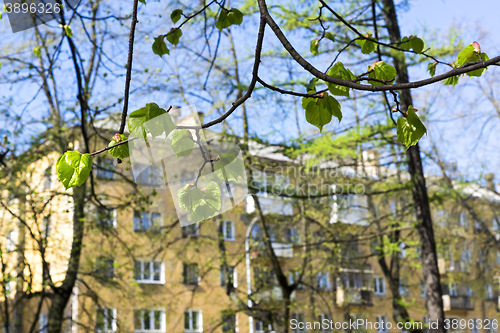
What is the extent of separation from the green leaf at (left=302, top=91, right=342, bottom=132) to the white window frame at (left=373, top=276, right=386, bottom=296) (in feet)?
80.6

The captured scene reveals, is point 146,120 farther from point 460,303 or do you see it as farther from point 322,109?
point 460,303

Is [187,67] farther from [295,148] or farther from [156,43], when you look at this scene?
[156,43]

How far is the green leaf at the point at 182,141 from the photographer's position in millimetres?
1246

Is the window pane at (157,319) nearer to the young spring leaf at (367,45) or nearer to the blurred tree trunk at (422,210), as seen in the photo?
the blurred tree trunk at (422,210)

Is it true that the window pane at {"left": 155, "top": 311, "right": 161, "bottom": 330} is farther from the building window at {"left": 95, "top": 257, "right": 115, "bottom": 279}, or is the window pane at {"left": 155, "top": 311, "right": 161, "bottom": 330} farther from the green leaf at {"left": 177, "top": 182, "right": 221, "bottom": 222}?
the green leaf at {"left": 177, "top": 182, "right": 221, "bottom": 222}

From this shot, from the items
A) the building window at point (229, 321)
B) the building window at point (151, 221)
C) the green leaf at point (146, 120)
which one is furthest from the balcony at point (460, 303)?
the green leaf at point (146, 120)

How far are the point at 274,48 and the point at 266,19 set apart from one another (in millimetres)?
7917

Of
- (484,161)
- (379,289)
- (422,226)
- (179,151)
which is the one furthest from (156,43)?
(379,289)

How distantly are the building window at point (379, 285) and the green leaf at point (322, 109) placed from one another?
24685mm

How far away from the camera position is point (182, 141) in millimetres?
1253

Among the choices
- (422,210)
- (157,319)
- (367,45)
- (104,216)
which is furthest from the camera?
(157,319)

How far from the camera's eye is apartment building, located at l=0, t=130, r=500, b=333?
347 inches
